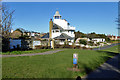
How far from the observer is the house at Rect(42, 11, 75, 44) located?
35.1m

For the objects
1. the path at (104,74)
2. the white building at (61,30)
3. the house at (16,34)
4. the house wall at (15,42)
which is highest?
the white building at (61,30)

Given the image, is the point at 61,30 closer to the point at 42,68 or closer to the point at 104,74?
the point at 42,68

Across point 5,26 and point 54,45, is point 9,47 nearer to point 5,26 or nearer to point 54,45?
point 5,26

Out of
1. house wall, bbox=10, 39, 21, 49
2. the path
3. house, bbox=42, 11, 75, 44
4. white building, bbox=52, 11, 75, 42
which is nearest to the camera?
the path

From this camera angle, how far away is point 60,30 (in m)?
39.6

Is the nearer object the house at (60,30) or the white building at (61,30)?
the house at (60,30)

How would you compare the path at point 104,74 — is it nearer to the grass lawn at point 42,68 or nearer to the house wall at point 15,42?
the grass lawn at point 42,68

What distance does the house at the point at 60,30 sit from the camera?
Answer: 3507cm

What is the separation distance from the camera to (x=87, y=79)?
20.6 ft

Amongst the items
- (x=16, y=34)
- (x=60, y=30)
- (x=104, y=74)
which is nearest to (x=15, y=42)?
(x=16, y=34)

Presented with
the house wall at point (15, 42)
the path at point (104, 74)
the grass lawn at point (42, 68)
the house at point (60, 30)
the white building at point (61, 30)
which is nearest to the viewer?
the path at point (104, 74)

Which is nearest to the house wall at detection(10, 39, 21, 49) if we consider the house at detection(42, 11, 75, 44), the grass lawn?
the grass lawn

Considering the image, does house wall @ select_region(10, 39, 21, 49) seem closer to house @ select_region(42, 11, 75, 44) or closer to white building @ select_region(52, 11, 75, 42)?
house @ select_region(42, 11, 75, 44)

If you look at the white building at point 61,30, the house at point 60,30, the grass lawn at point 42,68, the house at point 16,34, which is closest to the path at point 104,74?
the grass lawn at point 42,68
